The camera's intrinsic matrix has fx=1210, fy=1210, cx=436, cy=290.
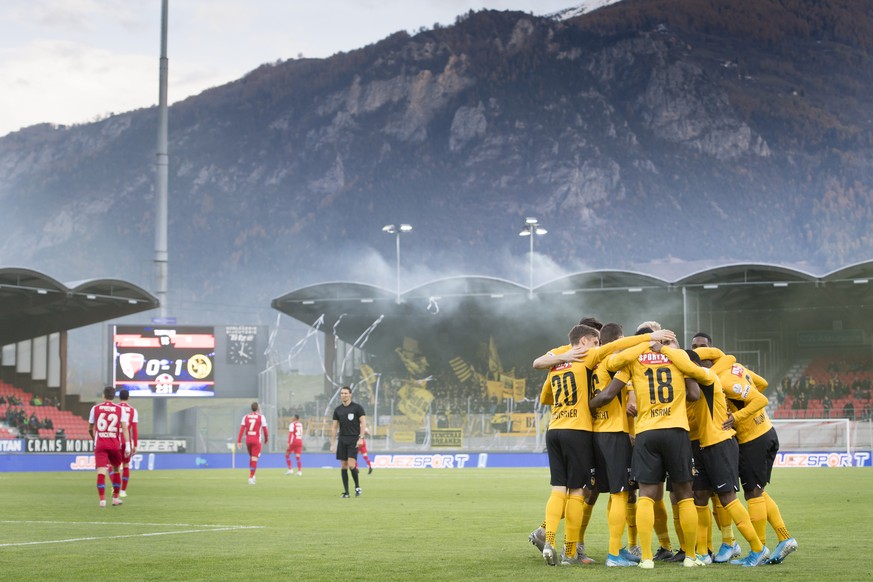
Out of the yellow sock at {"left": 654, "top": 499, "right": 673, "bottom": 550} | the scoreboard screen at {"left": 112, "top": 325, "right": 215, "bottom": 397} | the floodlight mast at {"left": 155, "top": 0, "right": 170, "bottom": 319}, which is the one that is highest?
the floodlight mast at {"left": 155, "top": 0, "right": 170, "bottom": 319}

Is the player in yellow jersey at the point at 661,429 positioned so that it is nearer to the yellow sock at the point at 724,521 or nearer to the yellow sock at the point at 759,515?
the yellow sock at the point at 724,521

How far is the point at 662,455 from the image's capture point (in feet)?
32.8

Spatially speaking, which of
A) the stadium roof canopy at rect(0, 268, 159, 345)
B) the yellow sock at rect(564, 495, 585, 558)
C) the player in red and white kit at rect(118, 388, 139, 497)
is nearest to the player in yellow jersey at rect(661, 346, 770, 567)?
the yellow sock at rect(564, 495, 585, 558)

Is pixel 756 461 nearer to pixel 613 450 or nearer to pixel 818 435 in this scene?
pixel 613 450

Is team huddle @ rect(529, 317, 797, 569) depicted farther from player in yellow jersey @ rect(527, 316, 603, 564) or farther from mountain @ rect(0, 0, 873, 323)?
mountain @ rect(0, 0, 873, 323)

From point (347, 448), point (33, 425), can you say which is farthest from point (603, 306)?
point (347, 448)

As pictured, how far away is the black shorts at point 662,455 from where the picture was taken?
390 inches

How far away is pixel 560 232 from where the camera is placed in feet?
502

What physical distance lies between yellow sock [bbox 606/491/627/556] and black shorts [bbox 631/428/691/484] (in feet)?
0.81

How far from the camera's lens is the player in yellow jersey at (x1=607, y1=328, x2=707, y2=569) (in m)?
9.91

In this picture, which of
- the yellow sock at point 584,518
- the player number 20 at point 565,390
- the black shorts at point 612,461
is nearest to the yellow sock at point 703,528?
the black shorts at point 612,461

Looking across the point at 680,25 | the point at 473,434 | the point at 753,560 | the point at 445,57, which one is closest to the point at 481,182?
the point at 445,57

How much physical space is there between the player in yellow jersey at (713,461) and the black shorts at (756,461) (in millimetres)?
433

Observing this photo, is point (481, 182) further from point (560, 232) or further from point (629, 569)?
point (629, 569)
